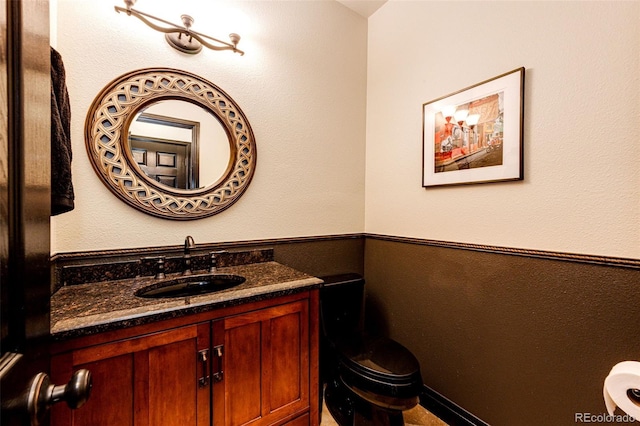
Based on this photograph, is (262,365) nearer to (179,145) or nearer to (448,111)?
(179,145)

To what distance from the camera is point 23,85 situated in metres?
0.44

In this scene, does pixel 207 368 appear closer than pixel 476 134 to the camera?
Yes

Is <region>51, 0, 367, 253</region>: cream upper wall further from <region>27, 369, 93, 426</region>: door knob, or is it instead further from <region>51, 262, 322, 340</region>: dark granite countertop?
<region>27, 369, 93, 426</region>: door knob

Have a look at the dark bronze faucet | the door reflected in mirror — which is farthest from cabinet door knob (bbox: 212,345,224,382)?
the door reflected in mirror

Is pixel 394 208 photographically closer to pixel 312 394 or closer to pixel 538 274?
pixel 538 274

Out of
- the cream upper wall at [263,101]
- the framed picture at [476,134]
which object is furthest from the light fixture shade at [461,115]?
the cream upper wall at [263,101]

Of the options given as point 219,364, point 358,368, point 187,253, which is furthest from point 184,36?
point 358,368

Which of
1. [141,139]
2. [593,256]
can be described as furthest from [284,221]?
[593,256]

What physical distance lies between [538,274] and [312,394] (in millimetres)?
1236

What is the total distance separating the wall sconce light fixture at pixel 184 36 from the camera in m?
1.36

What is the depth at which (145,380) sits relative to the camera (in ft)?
3.20

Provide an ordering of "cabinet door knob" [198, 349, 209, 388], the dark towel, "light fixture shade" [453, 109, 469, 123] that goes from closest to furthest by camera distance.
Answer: the dark towel → "cabinet door knob" [198, 349, 209, 388] → "light fixture shade" [453, 109, 469, 123]

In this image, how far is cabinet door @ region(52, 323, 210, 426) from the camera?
2.93 feet

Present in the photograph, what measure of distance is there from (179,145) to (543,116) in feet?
6.09
